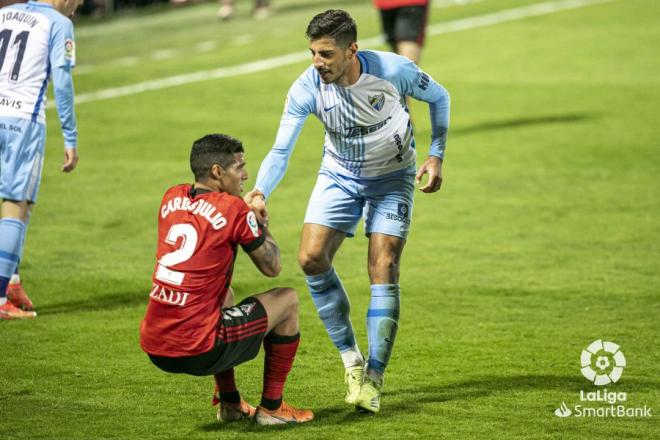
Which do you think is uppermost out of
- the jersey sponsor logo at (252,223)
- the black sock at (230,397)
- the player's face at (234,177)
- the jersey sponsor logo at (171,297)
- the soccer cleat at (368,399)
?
the player's face at (234,177)

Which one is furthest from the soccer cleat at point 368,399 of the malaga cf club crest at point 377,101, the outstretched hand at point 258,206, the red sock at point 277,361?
the malaga cf club crest at point 377,101

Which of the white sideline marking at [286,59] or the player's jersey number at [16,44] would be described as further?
the white sideline marking at [286,59]

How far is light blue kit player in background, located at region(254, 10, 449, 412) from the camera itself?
23.7 feet

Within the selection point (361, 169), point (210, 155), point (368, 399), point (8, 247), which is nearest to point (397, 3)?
point (8, 247)

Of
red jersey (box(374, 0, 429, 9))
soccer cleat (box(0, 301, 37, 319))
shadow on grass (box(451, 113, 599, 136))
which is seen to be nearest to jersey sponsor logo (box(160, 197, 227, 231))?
soccer cleat (box(0, 301, 37, 319))

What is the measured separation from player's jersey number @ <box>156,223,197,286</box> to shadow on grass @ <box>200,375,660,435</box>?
0.88 meters

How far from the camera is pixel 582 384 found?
7.71 metres

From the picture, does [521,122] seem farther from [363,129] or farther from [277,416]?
[277,416]

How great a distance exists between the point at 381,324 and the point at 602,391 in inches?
53.2

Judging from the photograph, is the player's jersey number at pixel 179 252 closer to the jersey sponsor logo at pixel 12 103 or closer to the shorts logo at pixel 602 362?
the shorts logo at pixel 602 362

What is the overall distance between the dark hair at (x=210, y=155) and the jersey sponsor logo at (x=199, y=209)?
0.16 m

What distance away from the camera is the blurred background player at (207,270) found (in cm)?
644

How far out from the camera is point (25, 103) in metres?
9.26

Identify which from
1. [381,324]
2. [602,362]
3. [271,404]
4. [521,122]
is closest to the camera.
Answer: [271,404]
